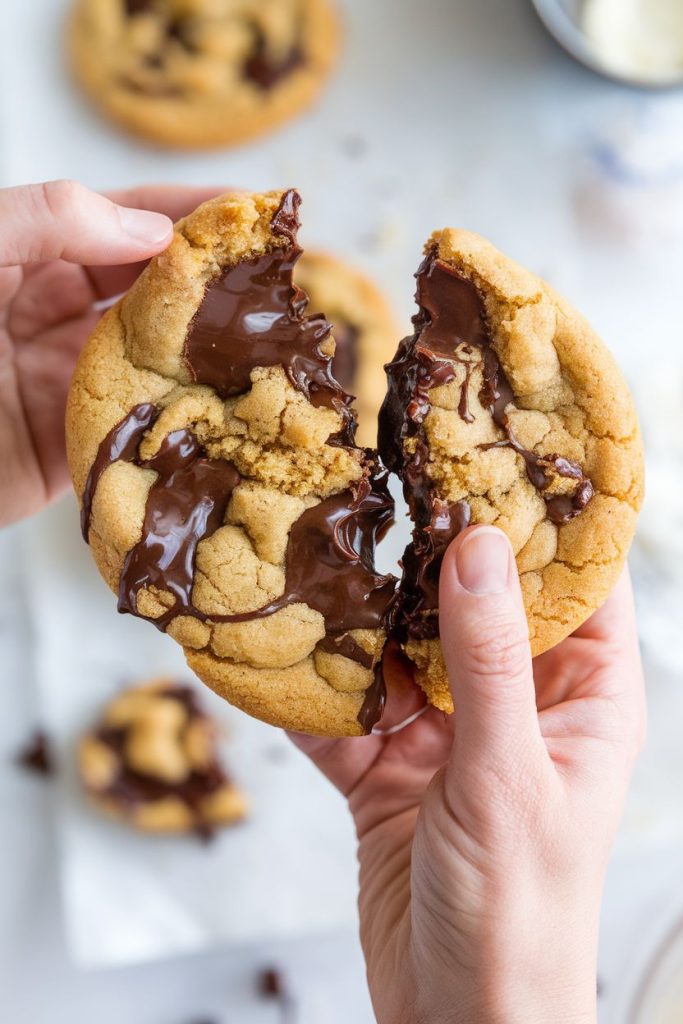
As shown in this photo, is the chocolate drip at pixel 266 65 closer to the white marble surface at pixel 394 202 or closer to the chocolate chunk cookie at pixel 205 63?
the chocolate chunk cookie at pixel 205 63

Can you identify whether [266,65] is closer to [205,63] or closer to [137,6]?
[205,63]

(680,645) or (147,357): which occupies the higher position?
(147,357)

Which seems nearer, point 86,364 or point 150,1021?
point 86,364

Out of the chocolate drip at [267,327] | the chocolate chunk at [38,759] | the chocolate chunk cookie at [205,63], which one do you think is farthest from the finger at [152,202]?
the chocolate chunk at [38,759]

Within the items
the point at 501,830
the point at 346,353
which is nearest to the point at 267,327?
the point at 501,830

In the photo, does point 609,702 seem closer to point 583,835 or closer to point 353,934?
point 583,835

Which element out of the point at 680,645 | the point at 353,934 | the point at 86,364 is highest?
the point at 86,364

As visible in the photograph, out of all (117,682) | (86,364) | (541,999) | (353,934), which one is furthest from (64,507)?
(541,999)

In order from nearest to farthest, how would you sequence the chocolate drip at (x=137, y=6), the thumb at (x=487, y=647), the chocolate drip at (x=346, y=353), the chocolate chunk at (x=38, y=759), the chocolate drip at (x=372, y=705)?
the thumb at (x=487, y=647) → the chocolate drip at (x=372, y=705) → the chocolate drip at (x=346, y=353) → the chocolate chunk at (x=38, y=759) → the chocolate drip at (x=137, y=6)
